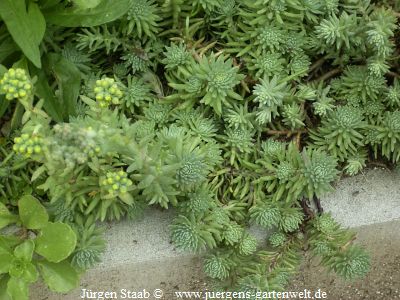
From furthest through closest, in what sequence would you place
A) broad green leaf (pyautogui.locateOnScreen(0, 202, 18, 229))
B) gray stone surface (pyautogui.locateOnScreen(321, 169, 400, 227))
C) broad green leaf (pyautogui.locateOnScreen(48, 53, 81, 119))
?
1. gray stone surface (pyautogui.locateOnScreen(321, 169, 400, 227))
2. broad green leaf (pyautogui.locateOnScreen(48, 53, 81, 119))
3. broad green leaf (pyautogui.locateOnScreen(0, 202, 18, 229))

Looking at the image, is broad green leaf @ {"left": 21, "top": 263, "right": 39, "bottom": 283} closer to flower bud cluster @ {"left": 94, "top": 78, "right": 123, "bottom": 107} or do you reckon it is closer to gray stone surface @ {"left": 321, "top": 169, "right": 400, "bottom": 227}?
flower bud cluster @ {"left": 94, "top": 78, "right": 123, "bottom": 107}

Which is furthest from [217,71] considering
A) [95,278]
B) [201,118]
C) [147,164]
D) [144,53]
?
[95,278]

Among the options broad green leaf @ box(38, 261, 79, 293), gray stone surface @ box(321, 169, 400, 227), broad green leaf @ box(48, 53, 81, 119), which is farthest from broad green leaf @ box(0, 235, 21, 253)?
gray stone surface @ box(321, 169, 400, 227)

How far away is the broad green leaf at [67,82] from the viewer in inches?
74.2

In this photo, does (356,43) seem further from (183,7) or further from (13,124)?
(13,124)

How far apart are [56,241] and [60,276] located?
132mm

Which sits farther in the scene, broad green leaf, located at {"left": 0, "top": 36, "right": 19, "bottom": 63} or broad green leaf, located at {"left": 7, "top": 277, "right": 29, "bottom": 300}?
broad green leaf, located at {"left": 0, "top": 36, "right": 19, "bottom": 63}

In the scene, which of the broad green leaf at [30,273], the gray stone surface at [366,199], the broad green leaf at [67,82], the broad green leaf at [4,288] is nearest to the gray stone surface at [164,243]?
the gray stone surface at [366,199]

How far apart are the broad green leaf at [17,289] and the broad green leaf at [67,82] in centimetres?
56

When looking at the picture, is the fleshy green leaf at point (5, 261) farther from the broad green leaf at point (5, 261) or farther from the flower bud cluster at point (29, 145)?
the flower bud cluster at point (29, 145)

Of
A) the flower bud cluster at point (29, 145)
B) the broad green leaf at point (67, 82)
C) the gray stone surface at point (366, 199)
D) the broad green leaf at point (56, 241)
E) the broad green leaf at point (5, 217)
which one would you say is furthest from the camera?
the gray stone surface at point (366, 199)

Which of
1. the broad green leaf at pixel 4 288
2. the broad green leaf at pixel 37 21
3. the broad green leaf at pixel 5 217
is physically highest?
the broad green leaf at pixel 37 21

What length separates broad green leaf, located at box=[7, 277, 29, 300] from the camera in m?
1.70

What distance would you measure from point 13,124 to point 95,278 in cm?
59
